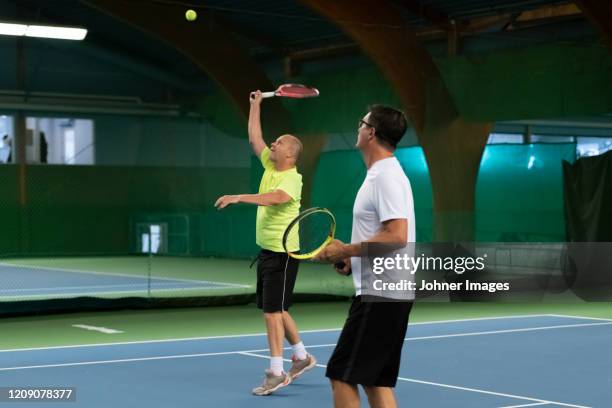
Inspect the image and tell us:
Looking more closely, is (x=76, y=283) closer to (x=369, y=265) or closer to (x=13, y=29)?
(x=13, y=29)

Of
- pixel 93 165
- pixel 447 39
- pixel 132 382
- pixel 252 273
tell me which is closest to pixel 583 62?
pixel 447 39

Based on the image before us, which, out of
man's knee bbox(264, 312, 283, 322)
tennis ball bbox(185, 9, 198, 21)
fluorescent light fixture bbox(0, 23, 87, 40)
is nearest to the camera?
man's knee bbox(264, 312, 283, 322)

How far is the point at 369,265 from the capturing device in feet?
Answer: 12.7

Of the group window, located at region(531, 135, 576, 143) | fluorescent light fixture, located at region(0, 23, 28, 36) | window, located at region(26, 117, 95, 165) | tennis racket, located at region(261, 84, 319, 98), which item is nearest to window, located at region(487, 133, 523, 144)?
window, located at region(531, 135, 576, 143)

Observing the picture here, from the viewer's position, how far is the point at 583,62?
12.3 m

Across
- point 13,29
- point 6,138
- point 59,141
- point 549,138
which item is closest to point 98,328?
point 13,29

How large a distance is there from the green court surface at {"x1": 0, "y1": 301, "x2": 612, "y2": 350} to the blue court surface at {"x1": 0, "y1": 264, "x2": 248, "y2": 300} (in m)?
1.14

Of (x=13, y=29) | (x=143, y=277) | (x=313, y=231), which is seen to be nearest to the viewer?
(x=13, y=29)

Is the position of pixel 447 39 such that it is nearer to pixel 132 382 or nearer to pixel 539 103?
pixel 539 103

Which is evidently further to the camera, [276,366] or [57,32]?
[57,32]

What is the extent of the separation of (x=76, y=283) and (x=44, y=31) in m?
3.36

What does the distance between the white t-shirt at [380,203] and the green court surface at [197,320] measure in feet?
15.8

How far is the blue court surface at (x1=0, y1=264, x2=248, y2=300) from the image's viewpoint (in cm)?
1208

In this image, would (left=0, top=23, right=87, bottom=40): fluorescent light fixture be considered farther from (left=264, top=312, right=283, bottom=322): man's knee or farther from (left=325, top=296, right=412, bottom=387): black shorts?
(left=325, top=296, right=412, bottom=387): black shorts
